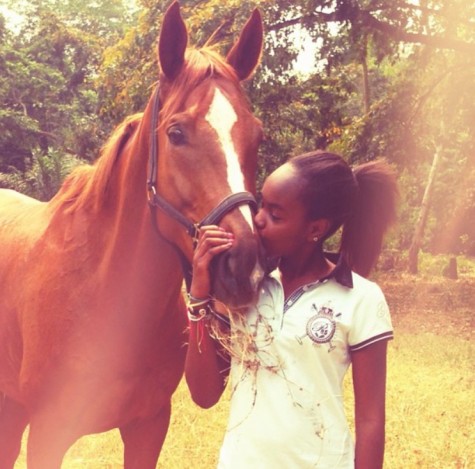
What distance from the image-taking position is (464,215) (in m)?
20.3

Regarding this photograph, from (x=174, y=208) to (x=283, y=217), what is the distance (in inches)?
22.6

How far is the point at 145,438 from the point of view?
9.93 feet

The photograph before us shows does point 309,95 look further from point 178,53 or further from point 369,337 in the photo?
point 369,337

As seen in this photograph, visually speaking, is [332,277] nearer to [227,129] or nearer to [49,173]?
[227,129]

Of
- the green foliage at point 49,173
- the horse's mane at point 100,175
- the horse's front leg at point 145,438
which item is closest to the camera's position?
the horse's mane at point 100,175

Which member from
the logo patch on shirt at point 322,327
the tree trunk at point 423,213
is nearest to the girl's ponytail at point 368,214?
the logo patch on shirt at point 322,327

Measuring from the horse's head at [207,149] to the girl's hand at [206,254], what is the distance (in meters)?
0.03

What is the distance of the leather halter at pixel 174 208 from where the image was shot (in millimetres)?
2066

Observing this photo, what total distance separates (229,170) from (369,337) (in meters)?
0.70

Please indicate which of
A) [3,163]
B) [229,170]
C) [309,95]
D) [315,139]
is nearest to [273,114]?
[309,95]

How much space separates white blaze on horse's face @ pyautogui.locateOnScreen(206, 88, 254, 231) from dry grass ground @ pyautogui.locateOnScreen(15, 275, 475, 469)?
3.21 m

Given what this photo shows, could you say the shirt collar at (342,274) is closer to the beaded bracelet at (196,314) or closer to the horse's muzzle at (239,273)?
the horse's muzzle at (239,273)

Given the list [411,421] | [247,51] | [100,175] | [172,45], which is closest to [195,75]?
[172,45]

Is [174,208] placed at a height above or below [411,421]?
above
